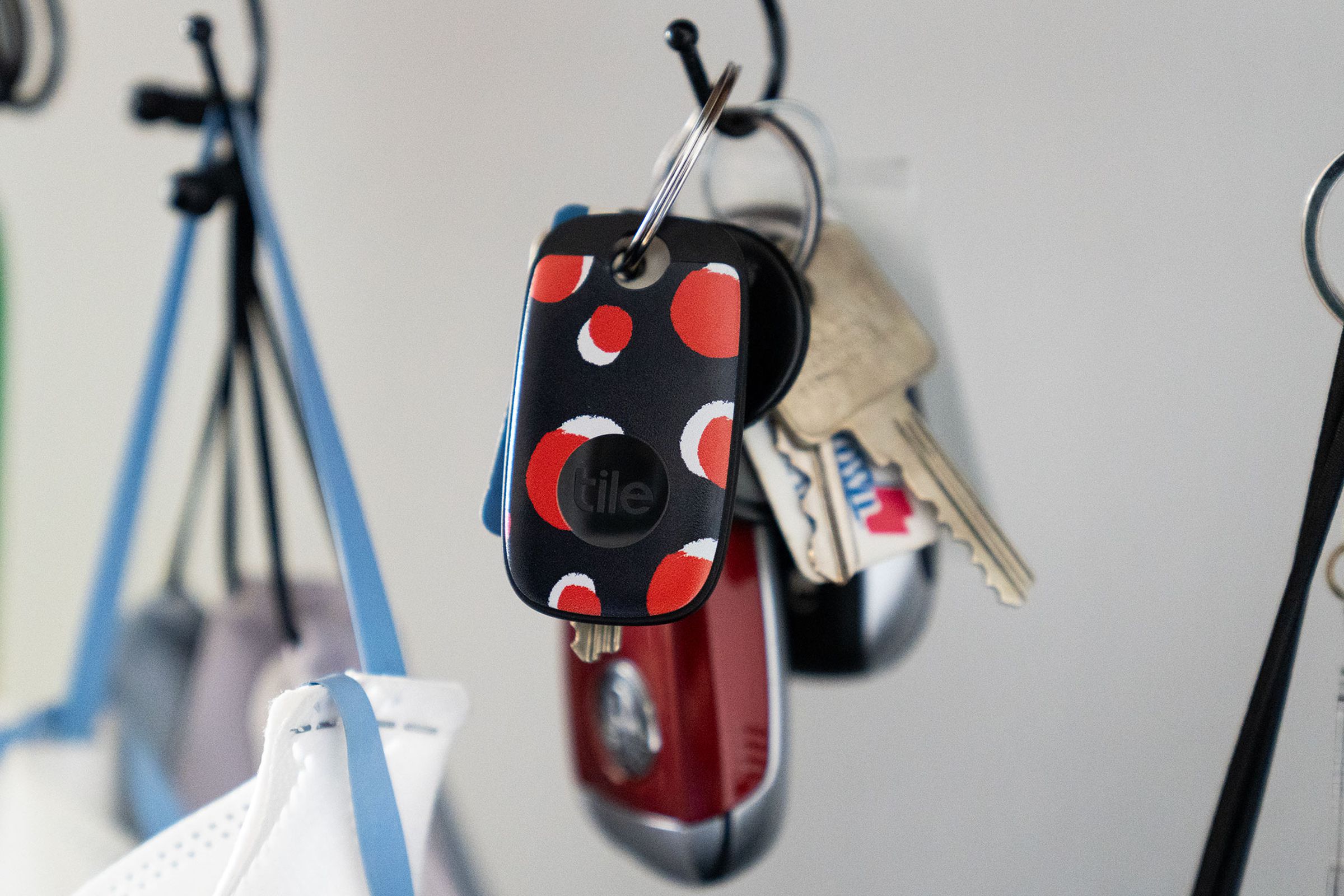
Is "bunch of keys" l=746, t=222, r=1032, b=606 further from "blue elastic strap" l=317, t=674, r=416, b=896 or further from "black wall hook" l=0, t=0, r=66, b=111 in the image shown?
"black wall hook" l=0, t=0, r=66, b=111

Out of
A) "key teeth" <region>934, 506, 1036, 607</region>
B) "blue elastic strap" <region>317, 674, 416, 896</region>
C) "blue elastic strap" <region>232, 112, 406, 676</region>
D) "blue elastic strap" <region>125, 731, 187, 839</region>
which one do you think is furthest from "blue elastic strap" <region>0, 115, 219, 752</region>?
"key teeth" <region>934, 506, 1036, 607</region>

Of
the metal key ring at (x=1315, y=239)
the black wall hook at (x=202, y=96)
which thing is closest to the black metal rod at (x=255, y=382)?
the black wall hook at (x=202, y=96)

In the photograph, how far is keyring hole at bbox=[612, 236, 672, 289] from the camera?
0.74 feet

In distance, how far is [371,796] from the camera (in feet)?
0.83

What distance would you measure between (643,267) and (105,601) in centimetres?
39

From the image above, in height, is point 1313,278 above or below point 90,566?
above

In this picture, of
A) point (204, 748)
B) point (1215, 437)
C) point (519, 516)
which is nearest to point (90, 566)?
point (204, 748)

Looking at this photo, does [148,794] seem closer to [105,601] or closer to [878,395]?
[105,601]

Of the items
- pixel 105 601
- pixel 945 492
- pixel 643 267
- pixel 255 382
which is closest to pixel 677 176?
pixel 643 267

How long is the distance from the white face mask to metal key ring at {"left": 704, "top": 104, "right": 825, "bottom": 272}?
0.17m

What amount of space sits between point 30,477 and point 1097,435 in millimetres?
691

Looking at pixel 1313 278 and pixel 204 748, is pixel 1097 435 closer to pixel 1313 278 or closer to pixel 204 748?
pixel 1313 278

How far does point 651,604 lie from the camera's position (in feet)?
0.70

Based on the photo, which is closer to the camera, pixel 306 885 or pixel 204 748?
pixel 306 885
